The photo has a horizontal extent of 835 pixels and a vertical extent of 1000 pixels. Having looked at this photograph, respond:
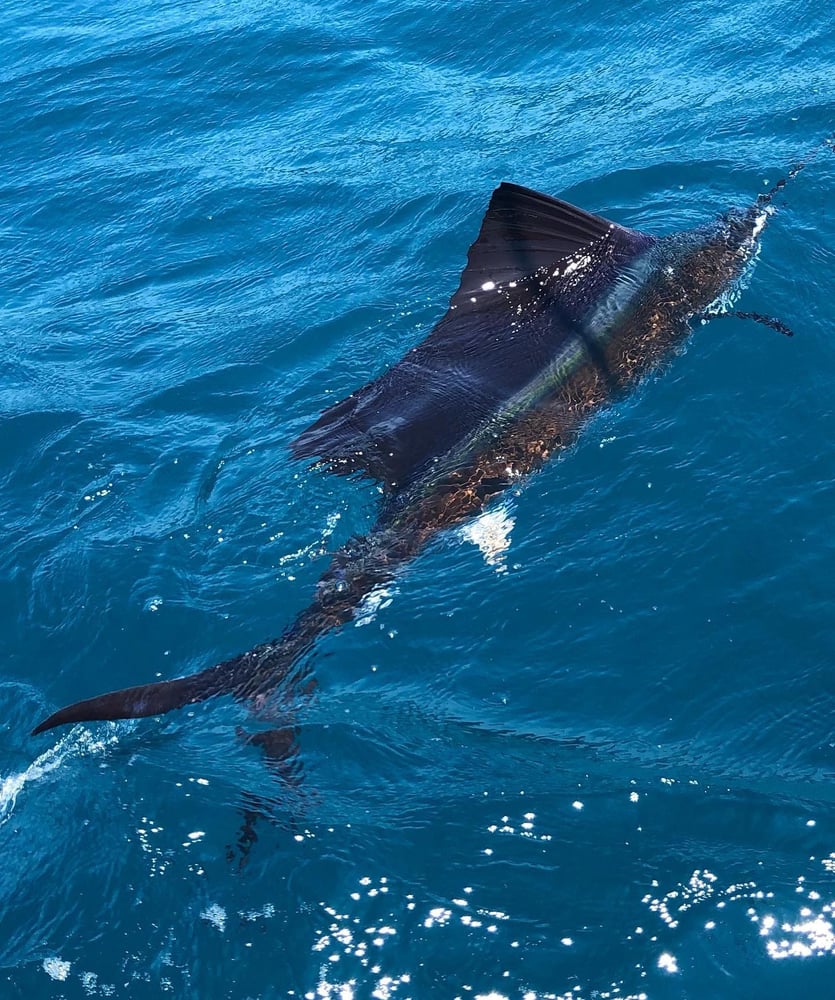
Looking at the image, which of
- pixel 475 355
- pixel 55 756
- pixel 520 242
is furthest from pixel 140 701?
pixel 520 242

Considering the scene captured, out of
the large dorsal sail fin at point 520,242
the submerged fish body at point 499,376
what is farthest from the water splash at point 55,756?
the large dorsal sail fin at point 520,242

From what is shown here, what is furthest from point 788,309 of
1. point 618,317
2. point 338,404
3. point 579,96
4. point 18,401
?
point 18,401

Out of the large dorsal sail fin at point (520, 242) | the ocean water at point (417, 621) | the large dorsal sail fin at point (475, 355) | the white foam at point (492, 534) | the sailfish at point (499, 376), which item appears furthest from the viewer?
the large dorsal sail fin at point (520, 242)

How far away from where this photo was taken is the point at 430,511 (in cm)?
884

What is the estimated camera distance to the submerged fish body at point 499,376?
848 cm

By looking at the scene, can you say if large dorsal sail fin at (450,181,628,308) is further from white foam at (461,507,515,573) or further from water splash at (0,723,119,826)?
water splash at (0,723,119,826)

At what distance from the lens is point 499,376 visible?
390 inches

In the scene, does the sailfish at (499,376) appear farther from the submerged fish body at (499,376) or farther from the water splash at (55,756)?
the water splash at (55,756)

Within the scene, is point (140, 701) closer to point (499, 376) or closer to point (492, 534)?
point (492, 534)

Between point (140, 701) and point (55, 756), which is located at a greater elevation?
point (140, 701)

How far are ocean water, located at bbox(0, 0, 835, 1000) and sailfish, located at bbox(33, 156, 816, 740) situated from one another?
10.2 inches

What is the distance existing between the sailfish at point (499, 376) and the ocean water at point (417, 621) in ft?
0.85

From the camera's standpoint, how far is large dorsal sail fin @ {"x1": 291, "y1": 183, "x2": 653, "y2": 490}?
943 cm

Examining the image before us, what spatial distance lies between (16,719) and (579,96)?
12998 mm
